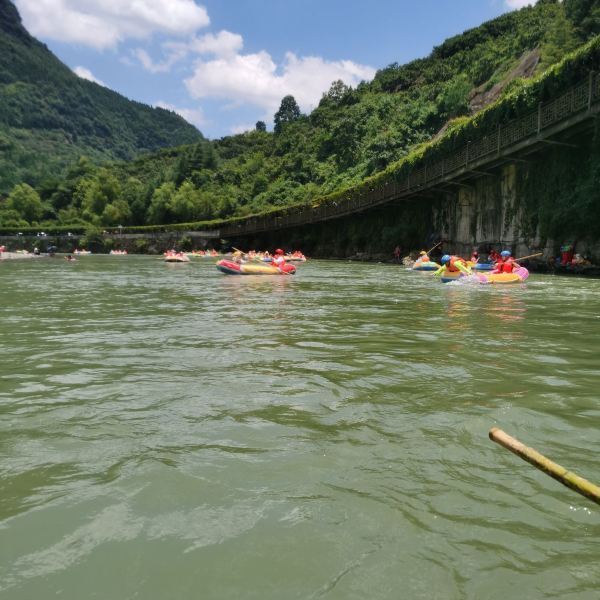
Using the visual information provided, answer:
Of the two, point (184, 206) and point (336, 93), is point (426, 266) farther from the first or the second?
point (336, 93)

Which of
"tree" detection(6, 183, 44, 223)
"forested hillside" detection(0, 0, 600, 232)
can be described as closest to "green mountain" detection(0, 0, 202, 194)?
"tree" detection(6, 183, 44, 223)

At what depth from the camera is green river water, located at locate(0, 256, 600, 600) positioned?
2.59 meters

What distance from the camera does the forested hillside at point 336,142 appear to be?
57.1m

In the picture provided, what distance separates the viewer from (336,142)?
265 ft

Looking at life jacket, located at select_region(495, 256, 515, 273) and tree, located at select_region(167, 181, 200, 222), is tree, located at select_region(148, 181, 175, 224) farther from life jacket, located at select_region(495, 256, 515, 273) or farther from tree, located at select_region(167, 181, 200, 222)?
life jacket, located at select_region(495, 256, 515, 273)

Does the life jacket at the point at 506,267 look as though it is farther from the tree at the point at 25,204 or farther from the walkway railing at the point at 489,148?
the tree at the point at 25,204

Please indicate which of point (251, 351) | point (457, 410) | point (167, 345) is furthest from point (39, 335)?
point (457, 410)

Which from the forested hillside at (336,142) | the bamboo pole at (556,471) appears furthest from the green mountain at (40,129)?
the bamboo pole at (556,471)

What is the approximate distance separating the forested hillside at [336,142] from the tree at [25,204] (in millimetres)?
186

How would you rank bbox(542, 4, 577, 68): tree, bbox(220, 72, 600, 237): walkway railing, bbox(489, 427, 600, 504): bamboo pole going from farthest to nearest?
bbox(542, 4, 577, 68): tree
bbox(220, 72, 600, 237): walkway railing
bbox(489, 427, 600, 504): bamboo pole

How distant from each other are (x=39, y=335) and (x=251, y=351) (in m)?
3.56

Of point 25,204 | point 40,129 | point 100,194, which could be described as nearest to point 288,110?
point 100,194

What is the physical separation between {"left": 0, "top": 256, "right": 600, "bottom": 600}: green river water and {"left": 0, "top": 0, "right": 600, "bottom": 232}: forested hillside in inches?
1652

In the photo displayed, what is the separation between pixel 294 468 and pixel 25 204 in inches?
4445
